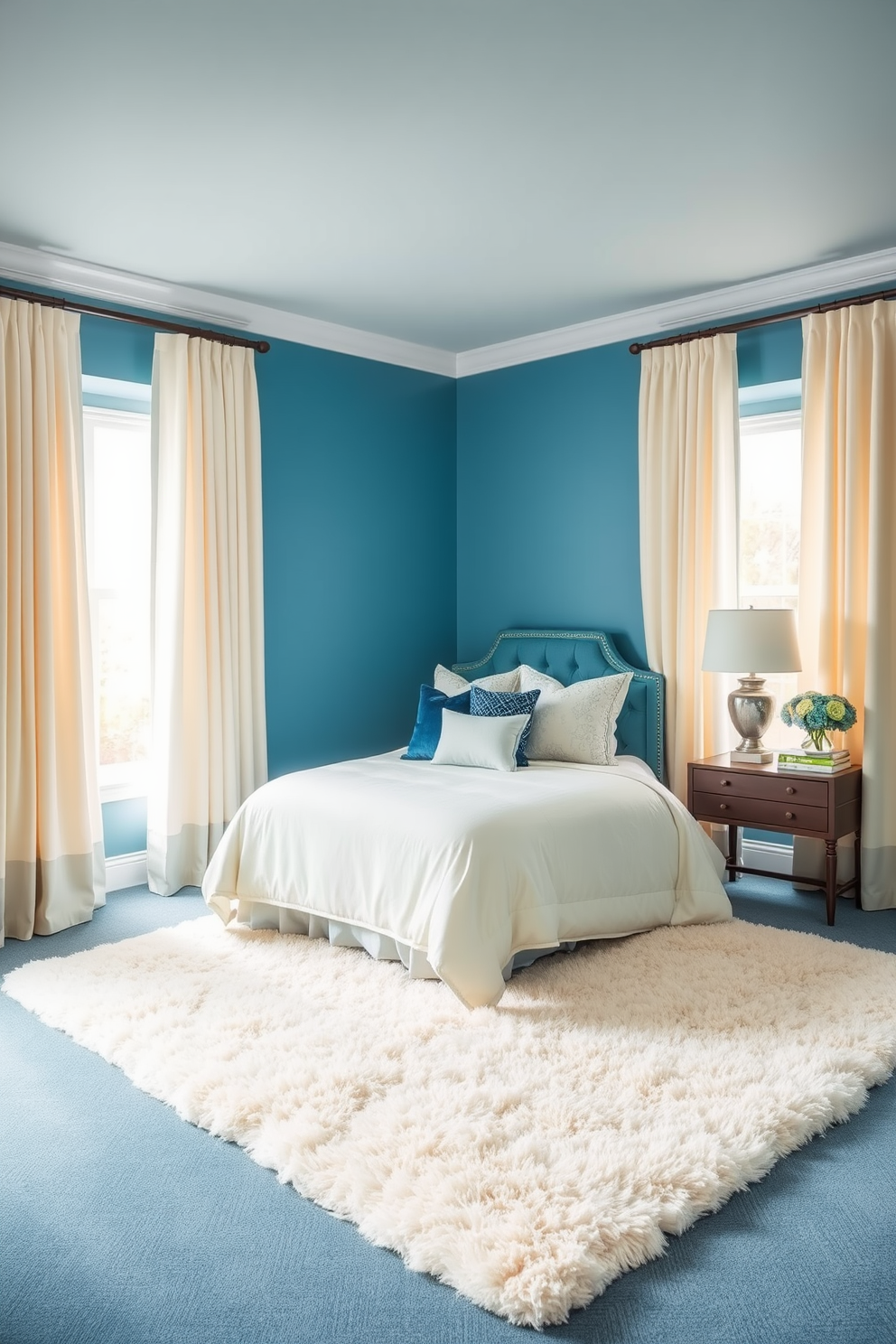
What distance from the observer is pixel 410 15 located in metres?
2.41

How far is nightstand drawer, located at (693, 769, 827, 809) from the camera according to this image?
160 inches

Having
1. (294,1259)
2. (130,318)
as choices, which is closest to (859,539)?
(130,318)

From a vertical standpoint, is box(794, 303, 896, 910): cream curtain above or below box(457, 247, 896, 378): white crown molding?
below

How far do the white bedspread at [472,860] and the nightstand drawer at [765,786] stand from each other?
0.30 metres

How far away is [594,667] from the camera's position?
513cm

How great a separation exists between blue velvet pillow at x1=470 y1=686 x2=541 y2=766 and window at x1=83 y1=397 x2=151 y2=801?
1642mm

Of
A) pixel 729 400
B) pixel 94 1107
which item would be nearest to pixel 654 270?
pixel 729 400

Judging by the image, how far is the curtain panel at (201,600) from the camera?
179 inches

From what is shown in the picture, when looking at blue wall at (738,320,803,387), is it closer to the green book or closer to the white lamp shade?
the white lamp shade

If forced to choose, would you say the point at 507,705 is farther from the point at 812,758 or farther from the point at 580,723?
the point at 812,758

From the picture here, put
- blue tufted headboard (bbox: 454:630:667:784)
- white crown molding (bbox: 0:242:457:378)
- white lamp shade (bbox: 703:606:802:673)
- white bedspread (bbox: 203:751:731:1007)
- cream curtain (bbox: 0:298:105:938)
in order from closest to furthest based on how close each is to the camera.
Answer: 1. white bedspread (bbox: 203:751:731:1007)
2. cream curtain (bbox: 0:298:105:938)
3. white crown molding (bbox: 0:242:457:378)
4. white lamp shade (bbox: 703:606:802:673)
5. blue tufted headboard (bbox: 454:630:667:784)

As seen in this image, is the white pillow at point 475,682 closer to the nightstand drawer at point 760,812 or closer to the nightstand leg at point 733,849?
the nightstand drawer at point 760,812

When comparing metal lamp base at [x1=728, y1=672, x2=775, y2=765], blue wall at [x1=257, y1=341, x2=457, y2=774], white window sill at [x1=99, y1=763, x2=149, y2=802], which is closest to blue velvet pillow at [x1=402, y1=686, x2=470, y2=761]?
blue wall at [x1=257, y1=341, x2=457, y2=774]

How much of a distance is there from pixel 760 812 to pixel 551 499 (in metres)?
2.14
